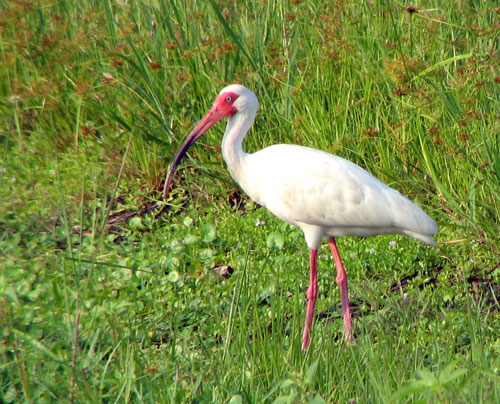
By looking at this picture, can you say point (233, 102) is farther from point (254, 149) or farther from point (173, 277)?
point (254, 149)

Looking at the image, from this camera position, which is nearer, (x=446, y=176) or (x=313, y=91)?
(x=446, y=176)

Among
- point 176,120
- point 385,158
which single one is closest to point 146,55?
point 176,120

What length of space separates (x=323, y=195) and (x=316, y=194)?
0.04m

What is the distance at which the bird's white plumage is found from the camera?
4.57m

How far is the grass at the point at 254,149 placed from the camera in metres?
3.99

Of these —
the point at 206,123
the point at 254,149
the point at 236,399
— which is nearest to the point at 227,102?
the point at 206,123

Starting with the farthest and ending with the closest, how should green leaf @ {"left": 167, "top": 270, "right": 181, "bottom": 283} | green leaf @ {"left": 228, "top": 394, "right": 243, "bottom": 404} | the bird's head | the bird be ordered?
the bird's head, green leaf @ {"left": 167, "top": 270, "right": 181, "bottom": 283}, the bird, green leaf @ {"left": 228, "top": 394, "right": 243, "bottom": 404}

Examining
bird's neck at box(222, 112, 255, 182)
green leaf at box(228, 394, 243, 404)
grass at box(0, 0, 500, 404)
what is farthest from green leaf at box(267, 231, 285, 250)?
green leaf at box(228, 394, 243, 404)

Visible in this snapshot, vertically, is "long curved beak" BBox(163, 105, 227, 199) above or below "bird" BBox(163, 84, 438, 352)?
above

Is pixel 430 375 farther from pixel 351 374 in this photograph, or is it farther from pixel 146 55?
pixel 146 55

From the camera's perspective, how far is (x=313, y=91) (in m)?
5.75

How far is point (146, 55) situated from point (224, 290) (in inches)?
78.4

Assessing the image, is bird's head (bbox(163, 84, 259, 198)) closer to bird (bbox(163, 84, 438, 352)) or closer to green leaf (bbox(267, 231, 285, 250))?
bird (bbox(163, 84, 438, 352))

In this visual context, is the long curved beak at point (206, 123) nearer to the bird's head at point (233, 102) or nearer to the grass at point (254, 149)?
the bird's head at point (233, 102)
